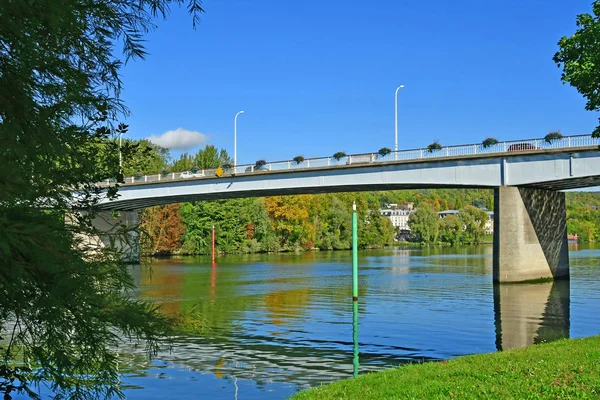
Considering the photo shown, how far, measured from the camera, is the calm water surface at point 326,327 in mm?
16297

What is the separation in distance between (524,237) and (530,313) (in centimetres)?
1655

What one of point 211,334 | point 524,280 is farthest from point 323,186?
point 211,334

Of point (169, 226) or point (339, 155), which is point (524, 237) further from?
point (169, 226)

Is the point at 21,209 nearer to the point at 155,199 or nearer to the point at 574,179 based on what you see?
the point at 574,179

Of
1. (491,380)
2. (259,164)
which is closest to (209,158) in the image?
(259,164)

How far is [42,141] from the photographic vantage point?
6914 mm

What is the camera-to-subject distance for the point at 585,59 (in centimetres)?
1953

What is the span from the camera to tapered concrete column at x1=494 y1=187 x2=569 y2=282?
4491cm

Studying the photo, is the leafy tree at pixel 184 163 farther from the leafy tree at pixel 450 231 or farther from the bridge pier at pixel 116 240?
the bridge pier at pixel 116 240

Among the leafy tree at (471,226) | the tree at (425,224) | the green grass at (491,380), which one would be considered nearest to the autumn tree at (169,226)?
the tree at (425,224)

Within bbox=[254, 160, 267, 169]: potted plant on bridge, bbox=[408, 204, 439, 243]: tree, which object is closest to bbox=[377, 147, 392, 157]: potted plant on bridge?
bbox=[254, 160, 267, 169]: potted plant on bridge

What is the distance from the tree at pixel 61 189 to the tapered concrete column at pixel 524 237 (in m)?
39.6

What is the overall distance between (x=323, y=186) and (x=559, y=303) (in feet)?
86.8

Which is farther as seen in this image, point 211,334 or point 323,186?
point 323,186
